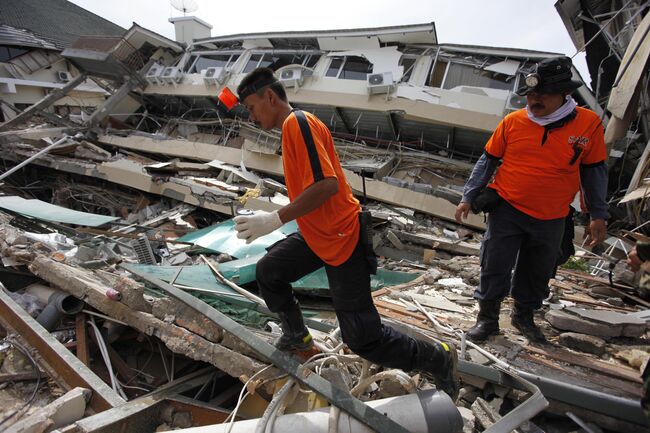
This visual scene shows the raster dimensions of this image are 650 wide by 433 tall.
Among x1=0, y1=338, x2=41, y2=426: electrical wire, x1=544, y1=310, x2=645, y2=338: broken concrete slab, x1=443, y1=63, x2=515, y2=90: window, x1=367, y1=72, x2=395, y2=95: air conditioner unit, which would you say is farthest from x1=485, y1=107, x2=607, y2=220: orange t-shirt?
x1=443, y1=63, x2=515, y2=90: window

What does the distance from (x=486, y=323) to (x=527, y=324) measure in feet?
1.22

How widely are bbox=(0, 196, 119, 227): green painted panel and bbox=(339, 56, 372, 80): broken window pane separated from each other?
7.30 metres

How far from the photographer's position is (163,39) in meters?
12.7

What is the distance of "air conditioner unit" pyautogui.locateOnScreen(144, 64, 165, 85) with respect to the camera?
12107mm

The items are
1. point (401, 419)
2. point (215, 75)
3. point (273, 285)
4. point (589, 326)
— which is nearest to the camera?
point (401, 419)

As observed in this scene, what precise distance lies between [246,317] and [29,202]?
6127 mm

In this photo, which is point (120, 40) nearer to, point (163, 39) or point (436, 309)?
point (163, 39)

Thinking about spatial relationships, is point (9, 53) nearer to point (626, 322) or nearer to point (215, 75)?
point (215, 75)

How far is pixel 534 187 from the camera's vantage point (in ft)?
7.71

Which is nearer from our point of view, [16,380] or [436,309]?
[16,380]

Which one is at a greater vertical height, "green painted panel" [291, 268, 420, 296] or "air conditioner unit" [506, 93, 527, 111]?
"air conditioner unit" [506, 93, 527, 111]

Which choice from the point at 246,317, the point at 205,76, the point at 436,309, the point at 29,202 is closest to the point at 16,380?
the point at 246,317

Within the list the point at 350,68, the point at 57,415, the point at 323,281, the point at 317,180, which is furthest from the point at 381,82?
the point at 57,415

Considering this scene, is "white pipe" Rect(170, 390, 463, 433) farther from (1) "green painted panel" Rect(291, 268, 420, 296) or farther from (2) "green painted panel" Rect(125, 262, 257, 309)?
(1) "green painted panel" Rect(291, 268, 420, 296)
